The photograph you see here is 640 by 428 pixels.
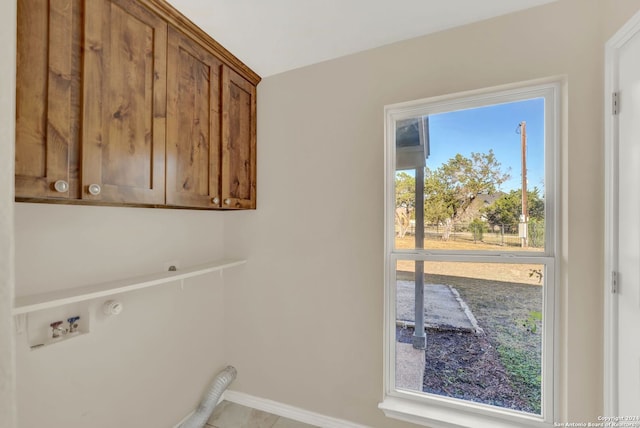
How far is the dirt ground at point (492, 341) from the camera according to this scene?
1412 mm

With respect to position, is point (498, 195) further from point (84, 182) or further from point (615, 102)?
point (84, 182)

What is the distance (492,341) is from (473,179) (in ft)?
2.93

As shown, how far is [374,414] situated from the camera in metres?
1.63

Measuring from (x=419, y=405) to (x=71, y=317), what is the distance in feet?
6.03

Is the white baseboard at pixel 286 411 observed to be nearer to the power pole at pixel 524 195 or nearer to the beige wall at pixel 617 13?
the power pole at pixel 524 195

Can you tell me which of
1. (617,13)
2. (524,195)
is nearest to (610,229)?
(524,195)

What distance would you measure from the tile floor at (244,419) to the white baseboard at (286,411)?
0.02 metres

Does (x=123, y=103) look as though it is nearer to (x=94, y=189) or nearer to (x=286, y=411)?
(x=94, y=189)

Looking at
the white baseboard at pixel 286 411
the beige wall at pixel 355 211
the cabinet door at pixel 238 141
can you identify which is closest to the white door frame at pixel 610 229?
the beige wall at pixel 355 211

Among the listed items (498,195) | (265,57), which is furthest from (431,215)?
(265,57)

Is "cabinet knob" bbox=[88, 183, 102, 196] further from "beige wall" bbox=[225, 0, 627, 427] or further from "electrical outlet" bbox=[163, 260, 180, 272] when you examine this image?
"beige wall" bbox=[225, 0, 627, 427]

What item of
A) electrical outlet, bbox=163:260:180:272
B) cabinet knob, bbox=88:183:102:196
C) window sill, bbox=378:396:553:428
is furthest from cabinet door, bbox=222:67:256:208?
window sill, bbox=378:396:553:428

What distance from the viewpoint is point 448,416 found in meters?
1.49

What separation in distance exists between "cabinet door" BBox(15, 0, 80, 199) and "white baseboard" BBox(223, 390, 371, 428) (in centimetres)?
173
